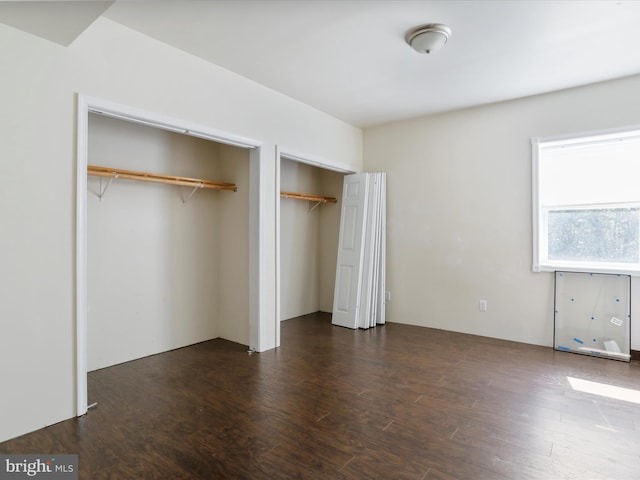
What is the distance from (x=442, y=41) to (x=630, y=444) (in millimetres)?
2877

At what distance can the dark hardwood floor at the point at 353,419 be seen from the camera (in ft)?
6.40

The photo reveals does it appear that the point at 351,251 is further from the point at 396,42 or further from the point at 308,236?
the point at 396,42

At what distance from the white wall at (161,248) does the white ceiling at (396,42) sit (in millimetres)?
1087

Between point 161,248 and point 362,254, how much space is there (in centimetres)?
245

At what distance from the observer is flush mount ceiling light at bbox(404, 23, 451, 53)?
2686 millimetres

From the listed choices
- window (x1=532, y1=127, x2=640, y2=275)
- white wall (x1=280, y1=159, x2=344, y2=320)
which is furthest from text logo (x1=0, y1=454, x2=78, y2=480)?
window (x1=532, y1=127, x2=640, y2=275)

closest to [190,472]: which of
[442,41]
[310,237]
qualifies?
[442,41]

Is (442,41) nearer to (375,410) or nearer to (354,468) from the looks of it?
(375,410)

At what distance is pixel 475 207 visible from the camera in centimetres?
447

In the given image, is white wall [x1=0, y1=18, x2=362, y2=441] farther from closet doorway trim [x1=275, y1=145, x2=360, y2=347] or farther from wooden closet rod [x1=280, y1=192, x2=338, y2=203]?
wooden closet rod [x1=280, y1=192, x2=338, y2=203]

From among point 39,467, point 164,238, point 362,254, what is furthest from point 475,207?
point 39,467

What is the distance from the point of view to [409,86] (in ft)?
12.5

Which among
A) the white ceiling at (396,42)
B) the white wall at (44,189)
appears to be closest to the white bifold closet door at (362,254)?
the white ceiling at (396,42)

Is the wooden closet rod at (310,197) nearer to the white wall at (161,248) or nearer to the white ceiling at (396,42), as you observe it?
the white wall at (161,248)
